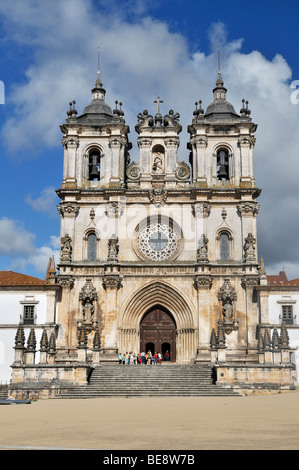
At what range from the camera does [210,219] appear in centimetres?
4116

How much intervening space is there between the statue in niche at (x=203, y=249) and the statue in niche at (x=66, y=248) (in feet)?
31.7

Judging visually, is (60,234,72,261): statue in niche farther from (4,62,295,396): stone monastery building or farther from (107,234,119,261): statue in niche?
(107,234,119,261): statue in niche

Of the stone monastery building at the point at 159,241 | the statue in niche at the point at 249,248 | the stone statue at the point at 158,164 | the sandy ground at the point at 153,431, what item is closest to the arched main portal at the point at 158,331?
the stone monastery building at the point at 159,241

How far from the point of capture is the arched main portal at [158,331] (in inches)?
1575

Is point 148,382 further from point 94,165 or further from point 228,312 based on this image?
point 94,165

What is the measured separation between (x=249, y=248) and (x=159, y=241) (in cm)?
684

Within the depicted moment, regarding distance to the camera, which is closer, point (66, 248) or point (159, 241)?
point (66, 248)

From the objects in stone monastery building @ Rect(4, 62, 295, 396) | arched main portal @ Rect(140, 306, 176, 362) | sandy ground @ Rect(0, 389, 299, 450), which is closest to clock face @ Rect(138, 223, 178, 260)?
stone monastery building @ Rect(4, 62, 295, 396)

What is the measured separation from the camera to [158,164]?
42969 mm

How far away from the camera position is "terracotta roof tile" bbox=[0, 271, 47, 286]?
1580 inches

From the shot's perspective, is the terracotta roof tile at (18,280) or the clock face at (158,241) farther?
the clock face at (158,241)

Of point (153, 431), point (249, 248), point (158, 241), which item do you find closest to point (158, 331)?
point (158, 241)

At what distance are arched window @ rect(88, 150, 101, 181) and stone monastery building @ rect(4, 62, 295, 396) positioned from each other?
9cm

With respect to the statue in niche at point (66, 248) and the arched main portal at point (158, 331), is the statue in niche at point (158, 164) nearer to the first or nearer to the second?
the statue in niche at point (66, 248)
